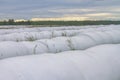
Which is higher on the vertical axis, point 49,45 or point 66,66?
point 66,66

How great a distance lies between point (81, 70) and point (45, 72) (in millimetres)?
582

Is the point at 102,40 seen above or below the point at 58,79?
below

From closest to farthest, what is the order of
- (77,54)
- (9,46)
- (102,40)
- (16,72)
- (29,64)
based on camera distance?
(16,72) < (29,64) < (77,54) < (9,46) < (102,40)

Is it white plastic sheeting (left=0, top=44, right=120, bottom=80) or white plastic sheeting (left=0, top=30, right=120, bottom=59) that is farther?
white plastic sheeting (left=0, top=30, right=120, bottom=59)

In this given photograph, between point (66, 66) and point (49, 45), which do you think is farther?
point (49, 45)

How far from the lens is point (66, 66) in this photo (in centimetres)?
356

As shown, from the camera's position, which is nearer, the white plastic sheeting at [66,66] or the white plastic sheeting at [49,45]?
the white plastic sheeting at [66,66]

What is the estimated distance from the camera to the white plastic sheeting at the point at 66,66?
3.19m

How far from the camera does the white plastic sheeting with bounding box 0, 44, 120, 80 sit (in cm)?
319

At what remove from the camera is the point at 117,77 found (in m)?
4.28

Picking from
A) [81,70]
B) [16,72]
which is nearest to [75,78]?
[81,70]

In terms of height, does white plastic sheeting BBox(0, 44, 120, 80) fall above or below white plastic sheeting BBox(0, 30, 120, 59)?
above

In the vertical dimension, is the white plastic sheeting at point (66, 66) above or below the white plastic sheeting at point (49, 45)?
above

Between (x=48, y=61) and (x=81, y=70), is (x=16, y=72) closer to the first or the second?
(x=48, y=61)
